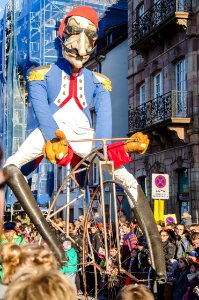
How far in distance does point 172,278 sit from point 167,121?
1118cm

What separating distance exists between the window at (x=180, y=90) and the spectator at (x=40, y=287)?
58.7ft

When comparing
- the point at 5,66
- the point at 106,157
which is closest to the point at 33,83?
the point at 106,157

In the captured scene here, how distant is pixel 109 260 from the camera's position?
6.14 meters

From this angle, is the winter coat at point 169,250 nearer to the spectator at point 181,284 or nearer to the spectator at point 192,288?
the spectator at point 181,284

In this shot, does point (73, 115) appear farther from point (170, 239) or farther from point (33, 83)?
point (170, 239)

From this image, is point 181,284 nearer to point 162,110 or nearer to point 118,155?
point 118,155

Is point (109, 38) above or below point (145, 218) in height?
above

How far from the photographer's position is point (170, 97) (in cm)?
2078

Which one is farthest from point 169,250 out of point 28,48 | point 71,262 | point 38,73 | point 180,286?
point 28,48

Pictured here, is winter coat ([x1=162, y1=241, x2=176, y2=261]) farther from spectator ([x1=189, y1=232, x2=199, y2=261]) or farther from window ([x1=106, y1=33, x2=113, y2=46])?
window ([x1=106, y1=33, x2=113, y2=46])

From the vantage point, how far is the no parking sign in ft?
47.9

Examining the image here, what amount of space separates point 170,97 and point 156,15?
3240 millimetres

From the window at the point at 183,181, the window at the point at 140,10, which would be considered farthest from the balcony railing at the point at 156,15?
the window at the point at 183,181

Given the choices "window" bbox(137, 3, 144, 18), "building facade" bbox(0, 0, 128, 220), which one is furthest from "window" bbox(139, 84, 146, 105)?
"window" bbox(137, 3, 144, 18)
